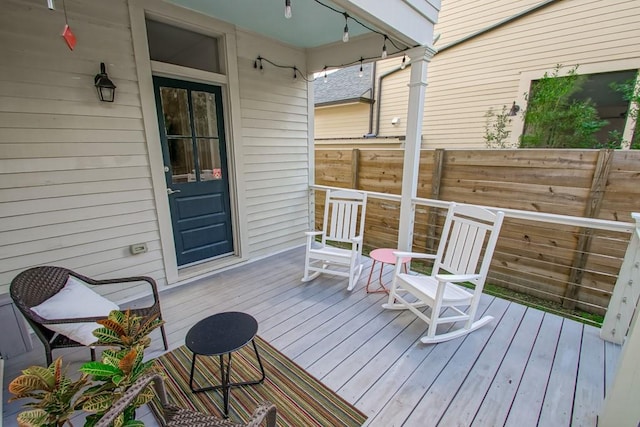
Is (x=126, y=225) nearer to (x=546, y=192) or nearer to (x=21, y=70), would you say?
(x=21, y=70)

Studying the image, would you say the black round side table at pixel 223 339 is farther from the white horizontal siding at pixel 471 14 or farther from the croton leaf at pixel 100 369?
the white horizontal siding at pixel 471 14

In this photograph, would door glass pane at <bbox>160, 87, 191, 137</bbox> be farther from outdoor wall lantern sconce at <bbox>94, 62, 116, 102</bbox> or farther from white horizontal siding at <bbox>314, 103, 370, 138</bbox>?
white horizontal siding at <bbox>314, 103, 370, 138</bbox>

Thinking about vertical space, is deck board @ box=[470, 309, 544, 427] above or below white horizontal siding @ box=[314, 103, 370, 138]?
below

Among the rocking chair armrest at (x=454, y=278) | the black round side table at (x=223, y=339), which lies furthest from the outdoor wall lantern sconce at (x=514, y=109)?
the black round side table at (x=223, y=339)

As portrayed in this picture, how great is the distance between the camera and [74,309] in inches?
67.5

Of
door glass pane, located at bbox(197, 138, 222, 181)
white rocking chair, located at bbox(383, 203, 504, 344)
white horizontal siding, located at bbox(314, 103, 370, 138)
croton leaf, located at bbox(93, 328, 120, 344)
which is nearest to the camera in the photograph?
croton leaf, located at bbox(93, 328, 120, 344)

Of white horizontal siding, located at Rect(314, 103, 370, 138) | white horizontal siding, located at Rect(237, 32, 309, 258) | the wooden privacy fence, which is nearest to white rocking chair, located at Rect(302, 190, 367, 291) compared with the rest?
white horizontal siding, located at Rect(237, 32, 309, 258)

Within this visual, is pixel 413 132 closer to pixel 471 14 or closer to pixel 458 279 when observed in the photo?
pixel 458 279

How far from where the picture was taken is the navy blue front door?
2.89 m

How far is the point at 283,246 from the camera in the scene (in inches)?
160

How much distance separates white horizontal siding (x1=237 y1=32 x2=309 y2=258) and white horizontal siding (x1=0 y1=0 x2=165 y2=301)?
1157mm

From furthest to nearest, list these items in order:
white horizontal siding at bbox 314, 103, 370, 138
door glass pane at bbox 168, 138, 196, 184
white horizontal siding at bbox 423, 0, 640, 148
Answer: white horizontal siding at bbox 314, 103, 370, 138 < white horizontal siding at bbox 423, 0, 640, 148 < door glass pane at bbox 168, 138, 196, 184

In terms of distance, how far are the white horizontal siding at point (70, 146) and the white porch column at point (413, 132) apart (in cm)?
262

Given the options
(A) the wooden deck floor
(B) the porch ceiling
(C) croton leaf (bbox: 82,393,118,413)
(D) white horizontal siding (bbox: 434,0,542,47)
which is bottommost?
(A) the wooden deck floor
